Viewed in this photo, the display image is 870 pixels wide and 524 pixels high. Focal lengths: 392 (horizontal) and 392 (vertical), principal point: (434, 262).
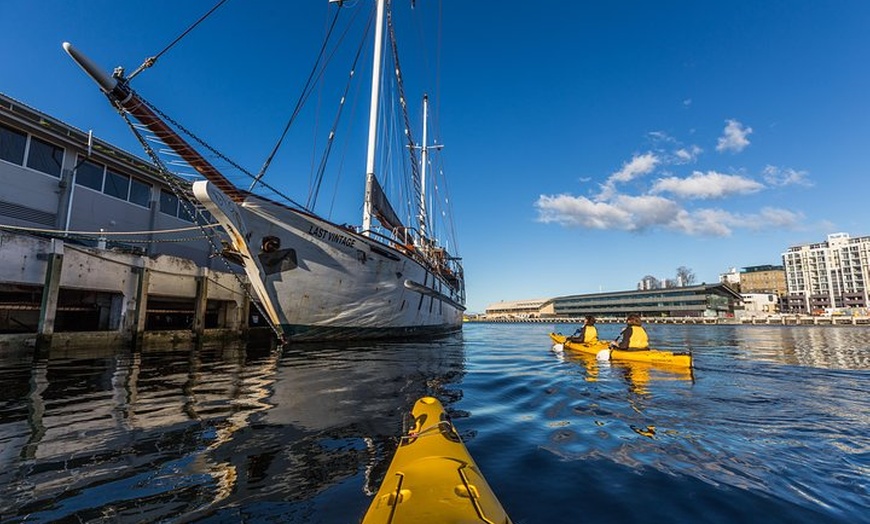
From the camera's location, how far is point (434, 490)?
89.8 inches

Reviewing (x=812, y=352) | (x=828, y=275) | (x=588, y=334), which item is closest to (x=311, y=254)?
(x=588, y=334)

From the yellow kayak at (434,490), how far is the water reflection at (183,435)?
0.71 m

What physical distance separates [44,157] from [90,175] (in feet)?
6.24

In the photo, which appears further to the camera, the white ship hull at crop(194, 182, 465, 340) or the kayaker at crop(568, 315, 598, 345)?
the kayaker at crop(568, 315, 598, 345)

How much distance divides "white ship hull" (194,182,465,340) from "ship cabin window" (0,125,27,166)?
1166 cm

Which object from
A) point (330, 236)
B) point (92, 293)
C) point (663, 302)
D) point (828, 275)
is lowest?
point (92, 293)

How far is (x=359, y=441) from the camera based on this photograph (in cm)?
432

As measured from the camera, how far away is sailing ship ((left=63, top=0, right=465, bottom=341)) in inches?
416

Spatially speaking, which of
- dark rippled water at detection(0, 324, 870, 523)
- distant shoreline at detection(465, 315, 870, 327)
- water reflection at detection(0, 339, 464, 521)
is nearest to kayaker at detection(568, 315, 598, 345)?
dark rippled water at detection(0, 324, 870, 523)

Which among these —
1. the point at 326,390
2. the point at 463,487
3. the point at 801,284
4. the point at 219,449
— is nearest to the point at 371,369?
the point at 326,390

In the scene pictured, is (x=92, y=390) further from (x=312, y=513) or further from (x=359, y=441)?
(x=312, y=513)

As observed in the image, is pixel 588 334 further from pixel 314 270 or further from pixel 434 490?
pixel 434 490

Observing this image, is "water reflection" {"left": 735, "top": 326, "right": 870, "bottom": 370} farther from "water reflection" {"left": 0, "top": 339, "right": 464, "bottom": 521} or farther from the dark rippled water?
"water reflection" {"left": 0, "top": 339, "right": 464, "bottom": 521}

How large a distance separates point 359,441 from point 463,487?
2349mm
